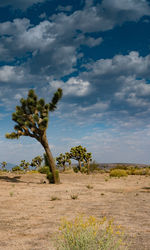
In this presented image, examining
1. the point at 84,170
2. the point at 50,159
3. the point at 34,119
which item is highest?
the point at 34,119

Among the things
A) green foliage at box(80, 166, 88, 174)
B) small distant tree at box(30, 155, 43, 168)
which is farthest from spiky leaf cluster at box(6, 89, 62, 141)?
small distant tree at box(30, 155, 43, 168)

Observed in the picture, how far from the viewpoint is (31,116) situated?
20.4m

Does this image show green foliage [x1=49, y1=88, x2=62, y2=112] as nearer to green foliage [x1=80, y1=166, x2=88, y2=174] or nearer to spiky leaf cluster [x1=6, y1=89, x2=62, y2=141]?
spiky leaf cluster [x1=6, y1=89, x2=62, y2=141]

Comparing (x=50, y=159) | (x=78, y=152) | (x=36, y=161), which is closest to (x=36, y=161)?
(x=36, y=161)

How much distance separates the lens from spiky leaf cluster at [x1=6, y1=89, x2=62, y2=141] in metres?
19.8

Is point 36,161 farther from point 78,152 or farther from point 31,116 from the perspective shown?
point 31,116

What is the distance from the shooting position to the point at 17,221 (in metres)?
7.28

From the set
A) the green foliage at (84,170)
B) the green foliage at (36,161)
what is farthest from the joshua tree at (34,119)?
the green foliage at (36,161)

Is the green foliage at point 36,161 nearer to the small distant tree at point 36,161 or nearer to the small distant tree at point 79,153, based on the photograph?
the small distant tree at point 36,161

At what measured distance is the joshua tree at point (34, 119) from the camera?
19.8m

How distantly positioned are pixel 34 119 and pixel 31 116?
0.70 meters

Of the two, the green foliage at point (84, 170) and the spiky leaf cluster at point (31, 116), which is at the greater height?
the spiky leaf cluster at point (31, 116)

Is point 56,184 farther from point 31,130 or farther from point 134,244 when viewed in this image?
point 134,244

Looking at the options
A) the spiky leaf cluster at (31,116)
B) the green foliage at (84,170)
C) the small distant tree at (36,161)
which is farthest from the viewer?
the small distant tree at (36,161)
